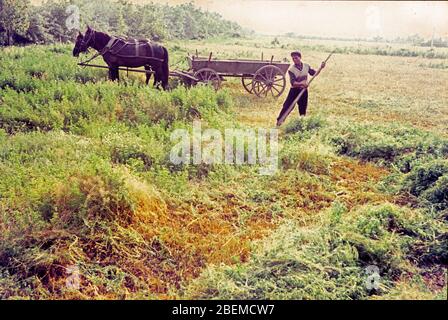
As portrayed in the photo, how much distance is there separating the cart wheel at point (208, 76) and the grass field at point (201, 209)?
212 cm

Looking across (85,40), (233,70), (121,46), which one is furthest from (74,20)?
(233,70)

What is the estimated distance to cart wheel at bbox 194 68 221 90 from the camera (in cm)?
971

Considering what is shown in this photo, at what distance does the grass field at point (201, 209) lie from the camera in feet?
10.9

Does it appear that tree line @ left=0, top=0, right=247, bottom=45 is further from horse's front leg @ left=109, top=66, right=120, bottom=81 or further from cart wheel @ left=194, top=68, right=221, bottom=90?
cart wheel @ left=194, top=68, right=221, bottom=90

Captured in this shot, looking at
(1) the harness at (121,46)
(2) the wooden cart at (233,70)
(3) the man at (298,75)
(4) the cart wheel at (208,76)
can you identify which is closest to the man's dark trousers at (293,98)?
(3) the man at (298,75)

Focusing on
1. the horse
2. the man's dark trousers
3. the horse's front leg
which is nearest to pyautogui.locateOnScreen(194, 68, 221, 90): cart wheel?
the horse

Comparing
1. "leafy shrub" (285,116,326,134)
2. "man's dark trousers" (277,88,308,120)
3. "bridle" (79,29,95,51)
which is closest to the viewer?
"leafy shrub" (285,116,326,134)

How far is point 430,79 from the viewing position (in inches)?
619

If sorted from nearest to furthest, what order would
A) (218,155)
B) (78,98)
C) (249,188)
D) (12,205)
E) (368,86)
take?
1. (12,205)
2. (249,188)
3. (218,155)
4. (78,98)
5. (368,86)

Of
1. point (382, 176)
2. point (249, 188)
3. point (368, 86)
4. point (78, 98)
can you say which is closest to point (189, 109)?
point (78, 98)

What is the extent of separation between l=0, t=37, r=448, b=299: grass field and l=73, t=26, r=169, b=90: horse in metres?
1.80

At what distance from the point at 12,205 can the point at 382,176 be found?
4.75 meters

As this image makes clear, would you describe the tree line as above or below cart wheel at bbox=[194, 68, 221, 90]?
above
